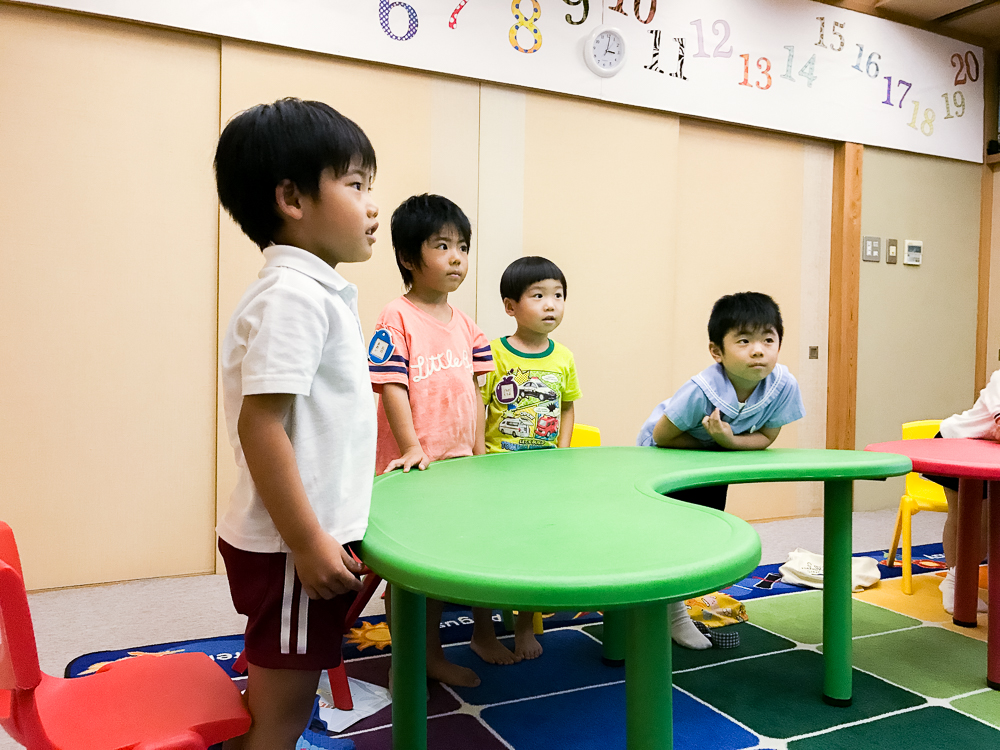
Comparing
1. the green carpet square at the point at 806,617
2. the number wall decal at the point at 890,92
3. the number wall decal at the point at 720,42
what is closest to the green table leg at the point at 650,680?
the green carpet square at the point at 806,617

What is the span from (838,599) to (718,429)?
1.57 ft

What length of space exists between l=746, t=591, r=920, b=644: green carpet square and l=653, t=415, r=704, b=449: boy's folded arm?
721mm

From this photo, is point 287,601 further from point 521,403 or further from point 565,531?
point 521,403

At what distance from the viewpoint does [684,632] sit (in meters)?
2.11

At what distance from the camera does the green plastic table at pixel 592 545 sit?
2.58 feet

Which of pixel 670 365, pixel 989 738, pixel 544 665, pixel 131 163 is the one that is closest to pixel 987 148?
pixel 670 365

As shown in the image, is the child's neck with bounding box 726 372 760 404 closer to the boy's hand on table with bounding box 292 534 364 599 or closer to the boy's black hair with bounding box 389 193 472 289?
the boy's black hair with bounding box 389 193 472 289

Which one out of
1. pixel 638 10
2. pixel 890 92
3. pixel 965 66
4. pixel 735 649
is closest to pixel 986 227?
pixel 965 66

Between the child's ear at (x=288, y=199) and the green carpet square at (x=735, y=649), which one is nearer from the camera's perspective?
the child's ear at (x=288, y=199)

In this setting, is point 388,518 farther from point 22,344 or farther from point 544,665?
point 22,344

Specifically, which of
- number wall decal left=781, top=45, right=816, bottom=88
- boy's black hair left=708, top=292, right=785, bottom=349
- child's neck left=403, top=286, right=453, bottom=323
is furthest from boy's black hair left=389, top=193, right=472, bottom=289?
number wall decal left=781, top=45, right=816, bottom=88

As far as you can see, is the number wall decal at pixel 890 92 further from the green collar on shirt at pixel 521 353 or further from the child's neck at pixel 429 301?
the child's neck at pixel 429 301

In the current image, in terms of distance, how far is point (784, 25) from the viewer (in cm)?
373

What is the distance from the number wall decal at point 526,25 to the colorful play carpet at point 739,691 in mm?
2348
